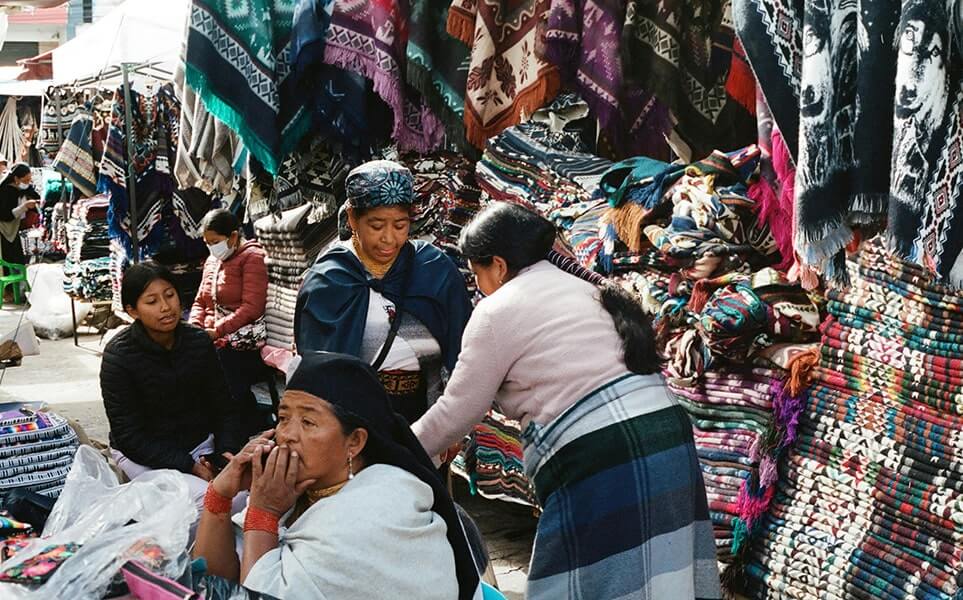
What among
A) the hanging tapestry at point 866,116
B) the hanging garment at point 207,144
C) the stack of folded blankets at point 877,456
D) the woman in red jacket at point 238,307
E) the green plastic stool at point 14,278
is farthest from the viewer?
the green plastic stool at point 14,278

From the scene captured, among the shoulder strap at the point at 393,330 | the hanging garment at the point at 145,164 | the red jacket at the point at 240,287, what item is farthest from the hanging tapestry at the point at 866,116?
the hanging garment at the point at 145,164

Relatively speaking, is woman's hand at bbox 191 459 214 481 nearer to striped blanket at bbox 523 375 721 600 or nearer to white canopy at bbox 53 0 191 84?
striped blanket at bbox 523 375 721 600

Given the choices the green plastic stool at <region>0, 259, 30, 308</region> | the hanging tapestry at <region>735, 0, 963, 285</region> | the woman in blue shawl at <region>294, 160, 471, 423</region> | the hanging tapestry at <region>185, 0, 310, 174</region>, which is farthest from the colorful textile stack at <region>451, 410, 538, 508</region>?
the green plastic stool at <region>0, 259, 30, 308</region>

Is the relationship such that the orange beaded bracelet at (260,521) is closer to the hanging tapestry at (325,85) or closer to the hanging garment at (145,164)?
the hanging tapestry at (325,85)

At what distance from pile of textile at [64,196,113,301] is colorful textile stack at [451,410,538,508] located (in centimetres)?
630

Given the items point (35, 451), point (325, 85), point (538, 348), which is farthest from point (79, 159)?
point (538, 348)

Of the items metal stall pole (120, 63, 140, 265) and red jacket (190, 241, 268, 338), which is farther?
metal stall pole (120, 63, 140, 265)

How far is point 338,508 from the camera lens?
2244 millimetres

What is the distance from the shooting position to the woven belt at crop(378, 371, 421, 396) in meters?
3.79

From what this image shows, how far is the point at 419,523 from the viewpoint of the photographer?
227 centimetres

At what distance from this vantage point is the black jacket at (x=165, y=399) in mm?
4332

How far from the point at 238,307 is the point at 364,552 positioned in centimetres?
447

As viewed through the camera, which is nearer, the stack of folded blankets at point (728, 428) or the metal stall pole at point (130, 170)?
the stack of folded blankets at point (728, 428)

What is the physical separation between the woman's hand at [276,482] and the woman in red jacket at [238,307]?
391 cm
